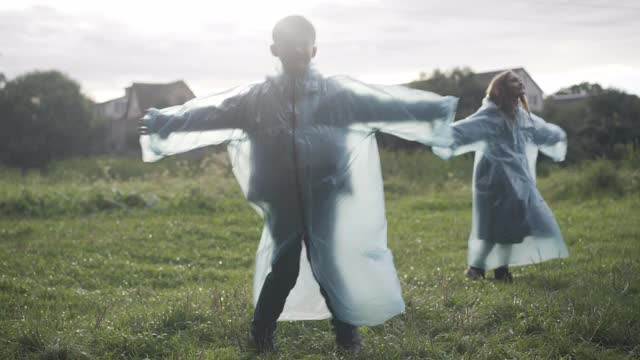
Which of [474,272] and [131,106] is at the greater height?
[131,106]

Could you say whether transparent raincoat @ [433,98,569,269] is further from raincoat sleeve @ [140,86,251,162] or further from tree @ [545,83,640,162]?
tree @ [545,83,640,162]

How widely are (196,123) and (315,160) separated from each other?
82 centimetres

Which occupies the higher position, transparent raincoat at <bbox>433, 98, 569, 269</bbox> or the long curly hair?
the long curly hair

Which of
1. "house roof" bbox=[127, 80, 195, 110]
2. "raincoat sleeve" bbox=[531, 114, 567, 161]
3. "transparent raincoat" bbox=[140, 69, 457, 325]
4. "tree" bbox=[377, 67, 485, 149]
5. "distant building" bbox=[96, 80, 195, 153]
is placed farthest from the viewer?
"house roof" bbox=[127, 80, 195, 110]

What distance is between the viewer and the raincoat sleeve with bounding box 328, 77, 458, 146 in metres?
4.20

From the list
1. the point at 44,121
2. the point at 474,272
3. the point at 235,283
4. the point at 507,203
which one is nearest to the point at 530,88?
the point at 507,203

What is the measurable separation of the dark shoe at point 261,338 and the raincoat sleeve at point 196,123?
48.1 inches

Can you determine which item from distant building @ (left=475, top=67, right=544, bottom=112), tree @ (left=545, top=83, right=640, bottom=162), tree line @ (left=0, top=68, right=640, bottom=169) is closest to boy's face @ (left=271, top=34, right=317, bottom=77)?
distant building @ (left=475, top=67, right=544, bottom=112)

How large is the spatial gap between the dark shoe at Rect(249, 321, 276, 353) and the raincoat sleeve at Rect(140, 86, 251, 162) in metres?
1.22

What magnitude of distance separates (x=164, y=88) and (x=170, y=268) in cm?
3166

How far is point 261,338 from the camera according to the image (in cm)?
437

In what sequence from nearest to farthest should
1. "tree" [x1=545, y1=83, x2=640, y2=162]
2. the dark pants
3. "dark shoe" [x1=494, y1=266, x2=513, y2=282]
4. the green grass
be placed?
the dark pants
the green grass
"dark shoe" [x1=494, y1=266, x2=513, y2=282]
"tree" [x1=545, y1=83, x2=640, y2=162]

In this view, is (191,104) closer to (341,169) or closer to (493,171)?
(341,169)

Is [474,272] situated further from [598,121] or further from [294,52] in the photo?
[598,121]
